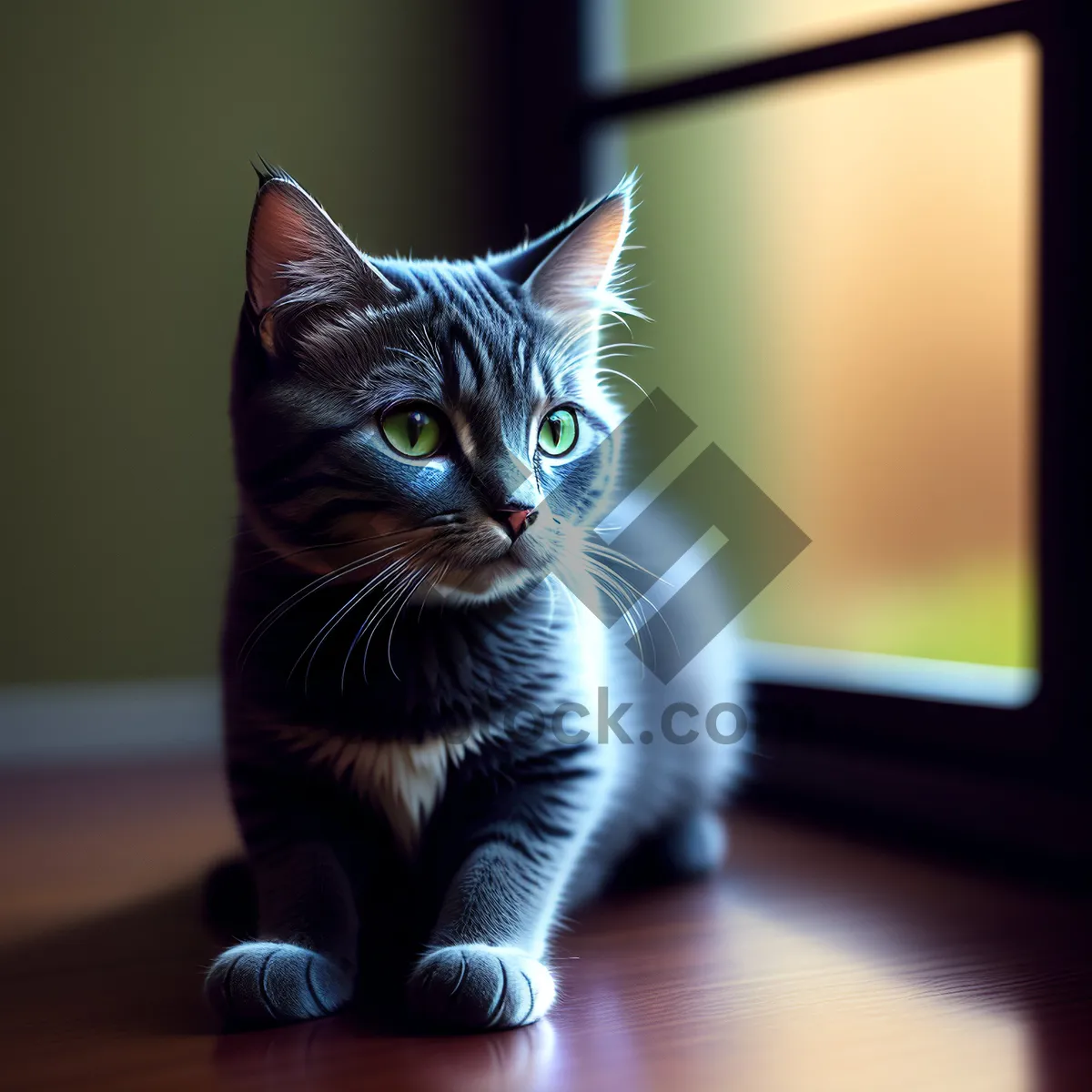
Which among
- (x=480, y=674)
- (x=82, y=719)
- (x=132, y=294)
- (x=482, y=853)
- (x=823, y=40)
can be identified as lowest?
(x=82, y=719)

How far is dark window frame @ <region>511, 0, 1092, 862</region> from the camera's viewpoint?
1.34 metres

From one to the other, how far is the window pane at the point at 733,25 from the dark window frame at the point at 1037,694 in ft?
0.12

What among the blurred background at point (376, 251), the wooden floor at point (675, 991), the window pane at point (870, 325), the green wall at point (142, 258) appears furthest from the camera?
the green wall at point (142, 258)

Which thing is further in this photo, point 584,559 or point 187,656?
point 187,656

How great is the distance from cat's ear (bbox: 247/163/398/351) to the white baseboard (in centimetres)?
116

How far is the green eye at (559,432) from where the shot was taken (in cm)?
101

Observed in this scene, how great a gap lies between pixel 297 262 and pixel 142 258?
45.1 inches

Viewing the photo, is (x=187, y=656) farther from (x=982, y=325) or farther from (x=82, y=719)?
(x=982, y=325)

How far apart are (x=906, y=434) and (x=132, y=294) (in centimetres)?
125

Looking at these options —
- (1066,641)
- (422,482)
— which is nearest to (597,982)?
(422,482)

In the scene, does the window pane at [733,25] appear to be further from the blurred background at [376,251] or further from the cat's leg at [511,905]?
the cat's leg at [511,905]

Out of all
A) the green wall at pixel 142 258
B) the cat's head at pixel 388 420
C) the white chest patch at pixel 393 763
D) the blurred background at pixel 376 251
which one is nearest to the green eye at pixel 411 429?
the cat's head at pixel 388 420

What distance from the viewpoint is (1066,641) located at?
4.49 ft

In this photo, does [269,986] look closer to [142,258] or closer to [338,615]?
[338,615]
